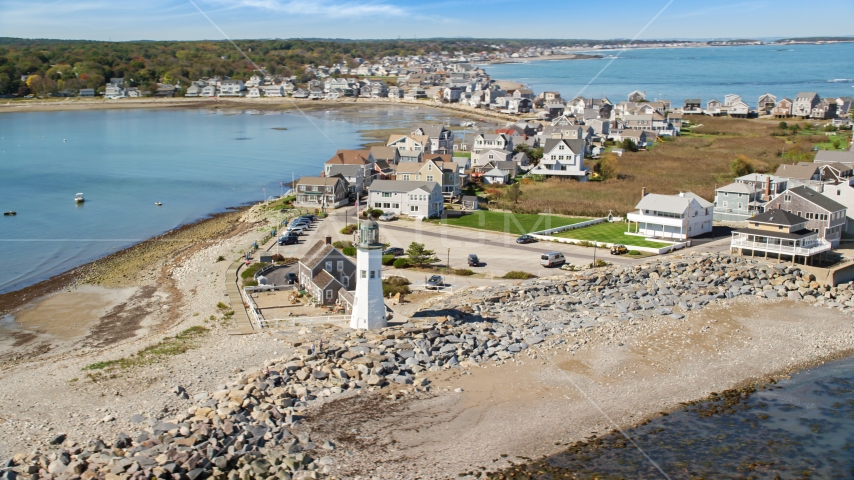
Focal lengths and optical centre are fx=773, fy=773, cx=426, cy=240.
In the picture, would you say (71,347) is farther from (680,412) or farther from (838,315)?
(838,315)

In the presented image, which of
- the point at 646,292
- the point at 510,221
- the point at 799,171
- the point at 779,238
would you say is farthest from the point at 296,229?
the point at 799,171

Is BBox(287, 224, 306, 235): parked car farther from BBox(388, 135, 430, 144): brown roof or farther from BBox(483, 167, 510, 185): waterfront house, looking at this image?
BBox(388, 135, 430, 144): brown roof

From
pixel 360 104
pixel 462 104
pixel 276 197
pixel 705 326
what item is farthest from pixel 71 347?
pixel 360 104

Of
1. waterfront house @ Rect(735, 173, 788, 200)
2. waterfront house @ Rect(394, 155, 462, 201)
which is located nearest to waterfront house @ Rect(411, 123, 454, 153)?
waterfront house @ Rect(394, 155, 462, 201)

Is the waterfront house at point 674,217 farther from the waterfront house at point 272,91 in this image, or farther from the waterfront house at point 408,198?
the waterfront house at point 272,91

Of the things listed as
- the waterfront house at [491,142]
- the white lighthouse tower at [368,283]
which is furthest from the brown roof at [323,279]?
the waterfront house at [491,142]

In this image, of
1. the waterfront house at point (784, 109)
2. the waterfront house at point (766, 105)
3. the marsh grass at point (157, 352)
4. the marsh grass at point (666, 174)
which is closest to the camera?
the marsh grass at point (157, 352)
